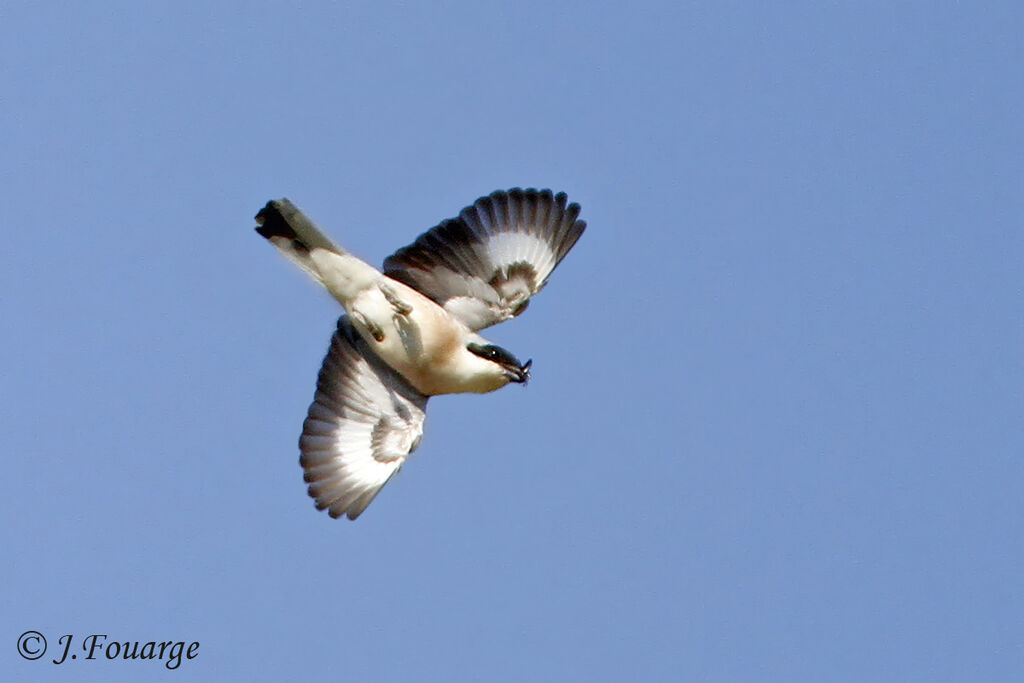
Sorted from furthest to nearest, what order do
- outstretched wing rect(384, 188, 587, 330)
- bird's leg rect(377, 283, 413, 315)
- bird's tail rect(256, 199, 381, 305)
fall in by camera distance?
1. outstretched wing rect(384, 188, 587, 330)
2. bird's tail rect(256, 199, 381, 305)
3. bird's leg rect(377, 283, 413, 315)

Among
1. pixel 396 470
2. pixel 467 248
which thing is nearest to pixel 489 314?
pixel 467 248

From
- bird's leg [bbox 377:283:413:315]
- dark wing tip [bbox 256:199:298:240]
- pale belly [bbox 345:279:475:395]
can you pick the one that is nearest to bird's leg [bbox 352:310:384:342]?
pale belly [bbox 345:279:475:395]

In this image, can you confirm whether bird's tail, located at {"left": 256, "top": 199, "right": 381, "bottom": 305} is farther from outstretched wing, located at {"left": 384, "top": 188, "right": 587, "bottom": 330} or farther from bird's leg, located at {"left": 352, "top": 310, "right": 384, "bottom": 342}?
outstretched wing, located at {"left": 384, "top": 188, "right": 587, "bottom": 330}

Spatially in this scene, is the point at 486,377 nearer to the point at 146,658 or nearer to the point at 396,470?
the point at 396,470


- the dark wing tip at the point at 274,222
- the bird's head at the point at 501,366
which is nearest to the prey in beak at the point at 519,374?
the bird's head at the point at 501,366

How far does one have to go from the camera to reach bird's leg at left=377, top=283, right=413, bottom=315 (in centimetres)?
959

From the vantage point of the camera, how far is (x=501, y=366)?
968 centimetres

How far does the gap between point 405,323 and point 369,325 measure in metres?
0.25

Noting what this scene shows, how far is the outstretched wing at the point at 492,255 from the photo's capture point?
33.4ft

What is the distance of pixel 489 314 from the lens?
1028 centimetres

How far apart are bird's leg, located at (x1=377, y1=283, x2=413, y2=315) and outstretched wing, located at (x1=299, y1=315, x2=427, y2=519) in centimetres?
62

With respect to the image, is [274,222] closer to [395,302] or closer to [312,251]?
[312,251]

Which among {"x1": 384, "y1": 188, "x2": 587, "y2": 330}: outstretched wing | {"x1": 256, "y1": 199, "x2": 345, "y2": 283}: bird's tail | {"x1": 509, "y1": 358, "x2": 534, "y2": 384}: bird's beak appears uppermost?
{"x1": 384, "y1": 188, "x2": 587, "y2": 330}: outstretched wing

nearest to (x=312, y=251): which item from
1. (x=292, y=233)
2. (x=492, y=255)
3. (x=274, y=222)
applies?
(x=292, y=233)
